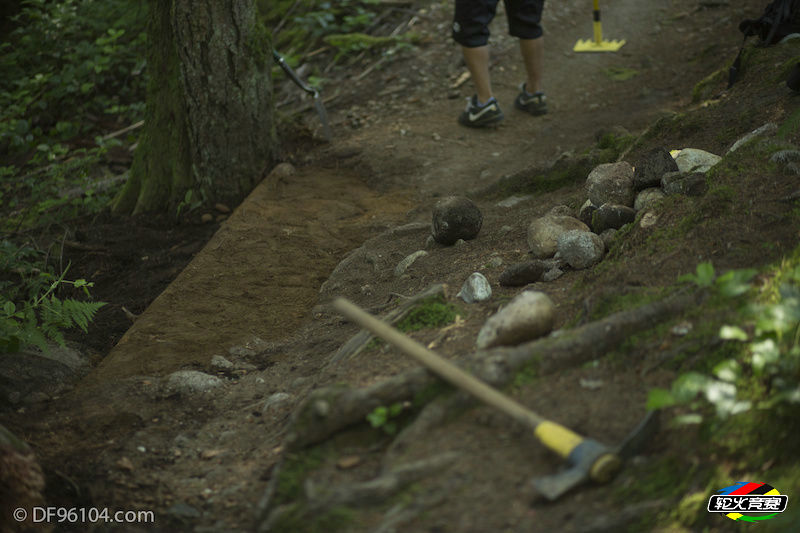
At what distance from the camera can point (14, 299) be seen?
4289 millimetres

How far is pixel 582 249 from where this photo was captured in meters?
2.92

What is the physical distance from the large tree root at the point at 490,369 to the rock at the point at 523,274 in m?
0.76

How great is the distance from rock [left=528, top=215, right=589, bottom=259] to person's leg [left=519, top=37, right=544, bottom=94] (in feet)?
10.4

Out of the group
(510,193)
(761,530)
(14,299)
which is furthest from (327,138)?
(761,530)

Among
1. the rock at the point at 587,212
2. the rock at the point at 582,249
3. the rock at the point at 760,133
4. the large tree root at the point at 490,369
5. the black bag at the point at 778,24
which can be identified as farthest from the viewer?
the black bag at the point at 778,24

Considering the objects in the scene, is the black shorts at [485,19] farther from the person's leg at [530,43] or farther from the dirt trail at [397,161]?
the dirt trail at [397,161]

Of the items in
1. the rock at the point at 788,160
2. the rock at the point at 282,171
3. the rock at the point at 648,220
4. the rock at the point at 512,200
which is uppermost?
the rock at the point at 788,160

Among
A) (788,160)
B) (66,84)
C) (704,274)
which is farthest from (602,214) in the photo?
(66,84)

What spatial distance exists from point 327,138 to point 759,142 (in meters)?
3.95

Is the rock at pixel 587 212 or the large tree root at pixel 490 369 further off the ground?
the large tree root at pixel 490 369

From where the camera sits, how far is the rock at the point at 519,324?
227 centimetres

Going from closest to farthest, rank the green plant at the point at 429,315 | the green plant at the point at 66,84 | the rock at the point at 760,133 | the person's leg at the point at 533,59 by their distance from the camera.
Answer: the green plant at the point at 429,315 < the rock at the point at 760,133 < the person's leg at the point at 533,59 < the green plant at the point at 66,84

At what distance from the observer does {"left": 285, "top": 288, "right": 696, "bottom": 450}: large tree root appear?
2014 millimetres

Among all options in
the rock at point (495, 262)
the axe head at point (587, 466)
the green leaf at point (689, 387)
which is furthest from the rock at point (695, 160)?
the axe head at point (587, 466)
